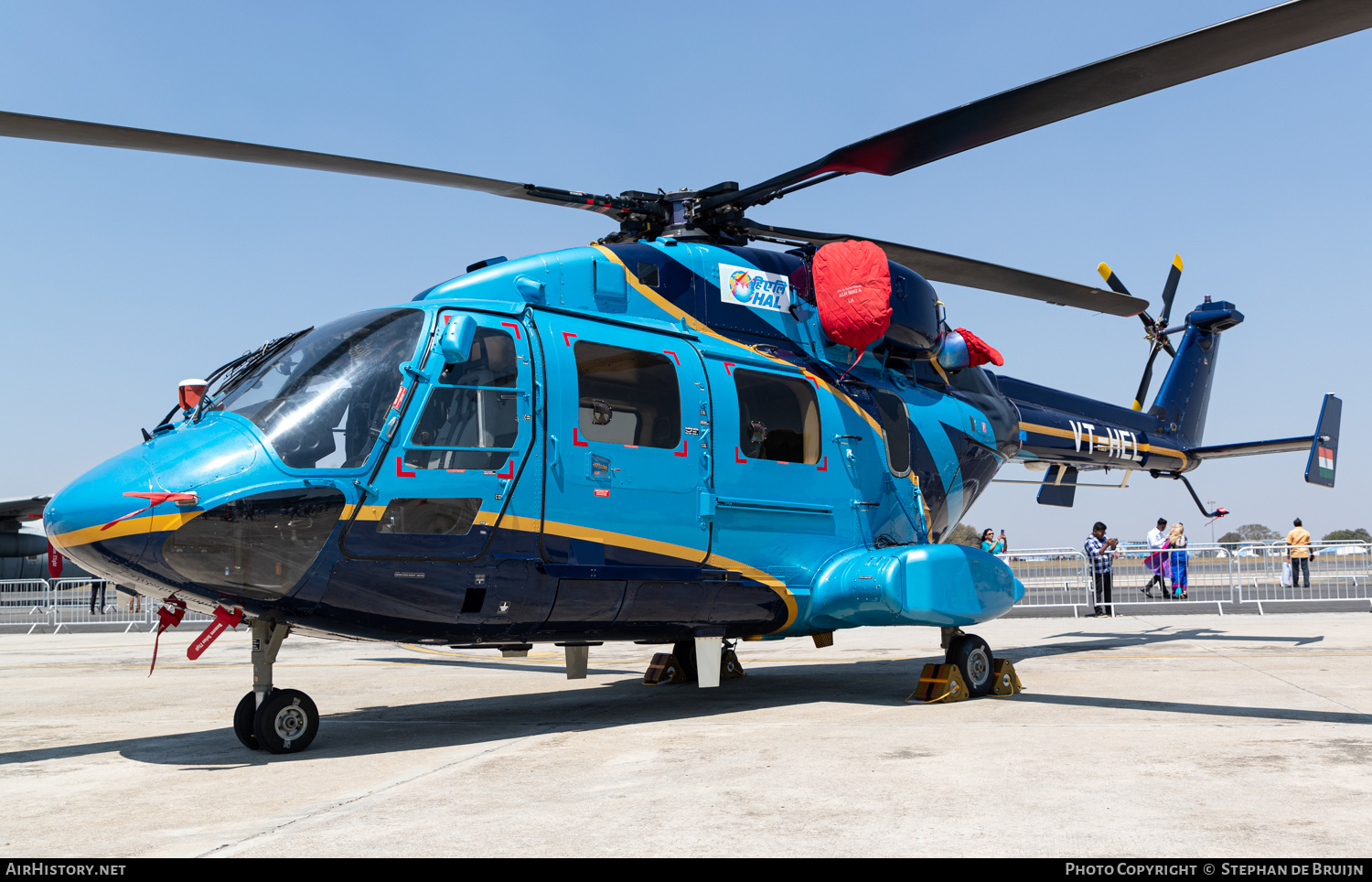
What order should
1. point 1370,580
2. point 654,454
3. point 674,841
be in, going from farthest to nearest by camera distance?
point 1370,580 → point 654,454 → point 674,841

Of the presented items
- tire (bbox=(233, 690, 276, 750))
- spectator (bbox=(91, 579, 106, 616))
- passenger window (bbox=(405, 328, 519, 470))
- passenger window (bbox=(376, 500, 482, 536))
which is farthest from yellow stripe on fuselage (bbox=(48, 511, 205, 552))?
spectator (bbox=(91, 579, 106, 616))

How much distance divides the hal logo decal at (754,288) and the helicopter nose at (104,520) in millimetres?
4496

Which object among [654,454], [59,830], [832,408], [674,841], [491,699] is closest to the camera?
[674,841]

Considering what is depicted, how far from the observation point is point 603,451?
6.91 m

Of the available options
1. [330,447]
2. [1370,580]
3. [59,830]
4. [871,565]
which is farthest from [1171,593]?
[59,830]

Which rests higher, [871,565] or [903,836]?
[871,565]

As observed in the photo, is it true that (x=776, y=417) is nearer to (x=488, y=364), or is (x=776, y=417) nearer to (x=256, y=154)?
(x=488, y=364)

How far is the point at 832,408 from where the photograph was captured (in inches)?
337

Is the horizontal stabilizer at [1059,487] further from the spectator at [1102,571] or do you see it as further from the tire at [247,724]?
the tire at [247,724]

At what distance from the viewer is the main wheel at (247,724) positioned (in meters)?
6.22

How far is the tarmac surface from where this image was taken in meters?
3.72

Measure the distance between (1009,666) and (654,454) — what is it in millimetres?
3801

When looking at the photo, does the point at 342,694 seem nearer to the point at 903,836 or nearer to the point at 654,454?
the point at 654,454

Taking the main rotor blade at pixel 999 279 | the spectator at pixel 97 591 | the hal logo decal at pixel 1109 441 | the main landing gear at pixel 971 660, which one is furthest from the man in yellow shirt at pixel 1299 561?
the spectator at pixel 97 591
